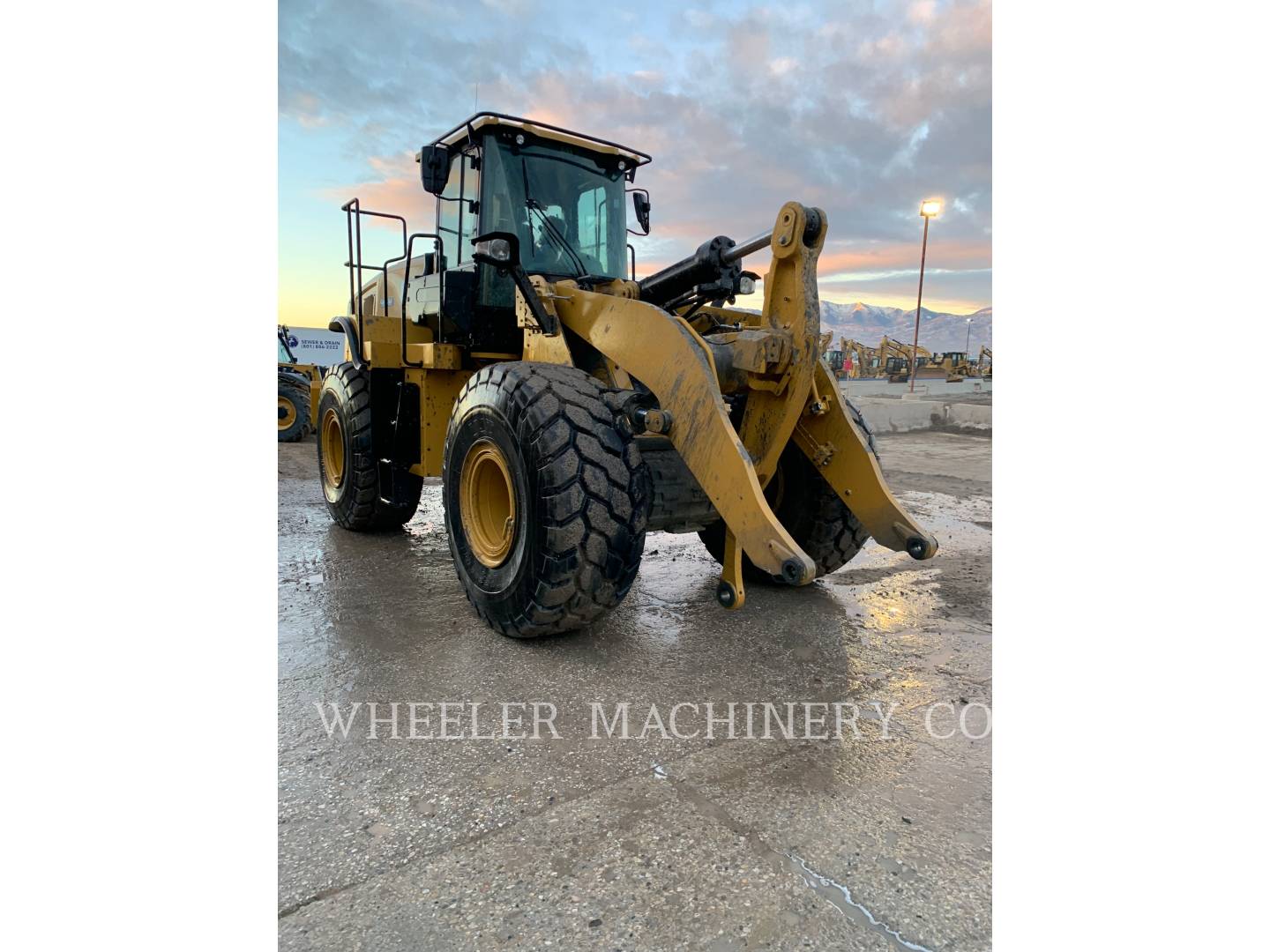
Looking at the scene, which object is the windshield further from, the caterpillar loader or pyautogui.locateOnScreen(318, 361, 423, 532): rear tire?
pyautogui.locateOnScreen(318, 361, 423, 532): rear tire

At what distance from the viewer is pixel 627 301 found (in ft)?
11.3

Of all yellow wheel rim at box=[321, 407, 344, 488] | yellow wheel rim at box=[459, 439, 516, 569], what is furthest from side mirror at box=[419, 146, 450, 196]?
yellow wheel rim at box=[321, 407, 344, 488]

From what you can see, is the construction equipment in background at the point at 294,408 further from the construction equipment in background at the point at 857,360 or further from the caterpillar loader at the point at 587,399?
the construction equipment in background at the point at 857,360

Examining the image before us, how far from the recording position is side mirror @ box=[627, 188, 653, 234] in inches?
199

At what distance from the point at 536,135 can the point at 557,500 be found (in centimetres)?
269

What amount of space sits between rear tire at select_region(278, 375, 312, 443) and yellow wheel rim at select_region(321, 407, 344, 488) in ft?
20.9

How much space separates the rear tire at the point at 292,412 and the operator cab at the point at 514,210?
8021mm

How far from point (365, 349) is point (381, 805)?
4125mm

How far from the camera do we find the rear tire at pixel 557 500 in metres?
3.09

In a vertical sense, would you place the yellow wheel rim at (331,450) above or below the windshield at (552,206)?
below

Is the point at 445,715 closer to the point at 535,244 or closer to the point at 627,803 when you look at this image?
the point at 627,803

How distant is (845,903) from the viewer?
5.99 feet

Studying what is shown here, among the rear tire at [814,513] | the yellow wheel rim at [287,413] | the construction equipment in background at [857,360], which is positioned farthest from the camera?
the construction equipment in background at [857,360]

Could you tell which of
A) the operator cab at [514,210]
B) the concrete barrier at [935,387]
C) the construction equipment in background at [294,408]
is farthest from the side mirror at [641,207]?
the concrete barrier at [935,387]
